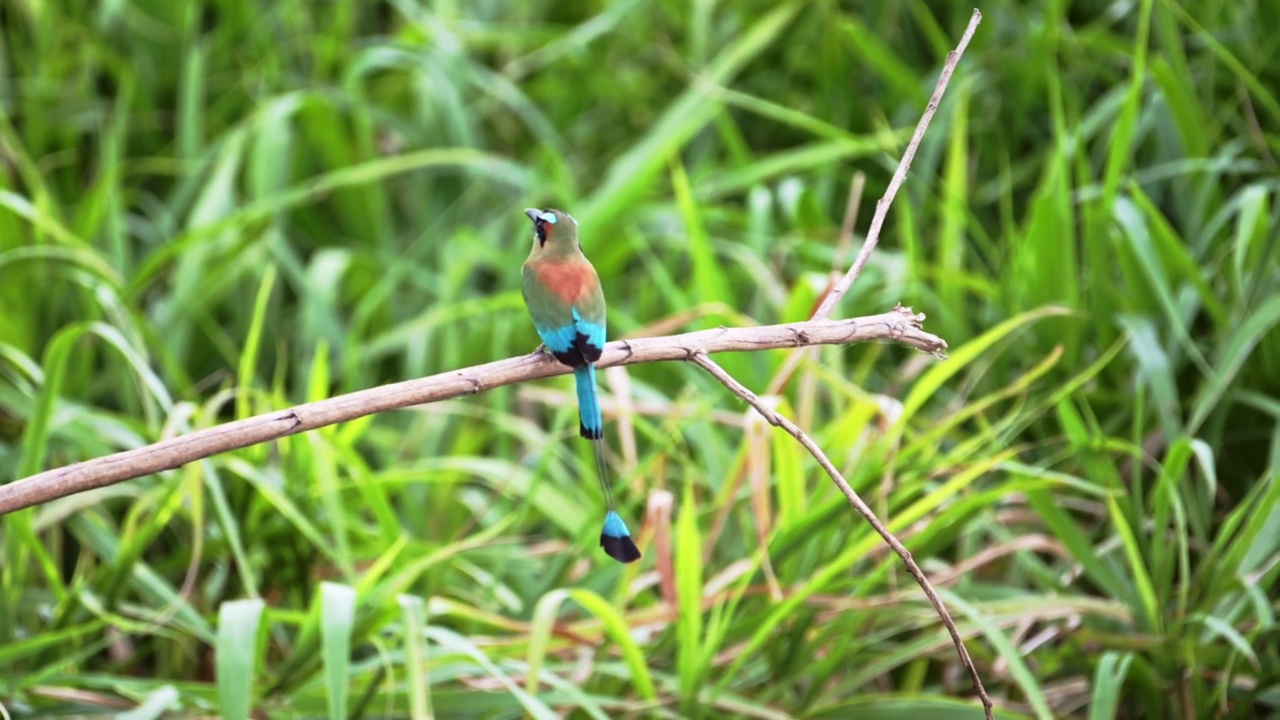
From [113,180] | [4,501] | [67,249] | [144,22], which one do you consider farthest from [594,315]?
[144,22]

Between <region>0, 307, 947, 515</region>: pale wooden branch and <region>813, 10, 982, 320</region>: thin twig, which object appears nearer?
<region>0, 307, 947, 515</region>: pale wooden branch

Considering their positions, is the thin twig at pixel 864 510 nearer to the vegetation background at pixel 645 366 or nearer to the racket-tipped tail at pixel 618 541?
the racket-tipped tail at pixel 618 541

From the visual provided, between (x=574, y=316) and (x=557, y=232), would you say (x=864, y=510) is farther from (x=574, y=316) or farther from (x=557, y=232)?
(x=557, y=232)

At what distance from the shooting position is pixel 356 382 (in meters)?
3.32

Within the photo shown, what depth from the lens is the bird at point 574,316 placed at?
67.9 inches

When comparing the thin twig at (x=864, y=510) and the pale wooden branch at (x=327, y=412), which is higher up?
the pale wooden branch at (x=327, y=412)

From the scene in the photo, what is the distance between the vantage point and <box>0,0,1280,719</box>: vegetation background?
230 centimetres

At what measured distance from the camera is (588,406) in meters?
1.79

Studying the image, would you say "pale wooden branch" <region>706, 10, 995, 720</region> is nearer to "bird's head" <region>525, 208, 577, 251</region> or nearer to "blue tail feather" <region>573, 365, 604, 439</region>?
"blue tail feather" <region>573, 365, 604, 439</region>

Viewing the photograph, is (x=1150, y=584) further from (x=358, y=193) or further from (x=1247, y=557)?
(x=358, y=193)

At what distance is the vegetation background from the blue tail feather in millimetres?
435

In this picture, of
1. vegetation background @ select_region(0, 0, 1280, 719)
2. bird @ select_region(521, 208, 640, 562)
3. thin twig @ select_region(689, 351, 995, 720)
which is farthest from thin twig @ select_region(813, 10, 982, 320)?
vegetation background @ select_region(0, 0, 1280, 719)

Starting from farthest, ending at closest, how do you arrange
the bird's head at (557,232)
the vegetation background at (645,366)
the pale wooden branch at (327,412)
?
1. the vegetation background at (645,366)
2. the bird's head at (557,232)
3. the pale wooden branch at (327,412)

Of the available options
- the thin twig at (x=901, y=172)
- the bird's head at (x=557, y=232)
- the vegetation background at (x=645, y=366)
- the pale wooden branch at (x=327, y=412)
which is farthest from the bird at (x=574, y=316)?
the vegetation background at (x=645, y=366)
